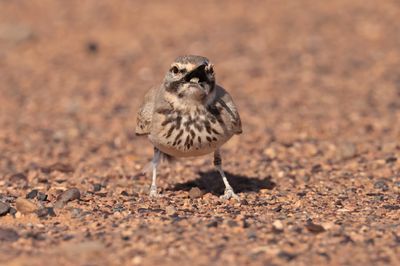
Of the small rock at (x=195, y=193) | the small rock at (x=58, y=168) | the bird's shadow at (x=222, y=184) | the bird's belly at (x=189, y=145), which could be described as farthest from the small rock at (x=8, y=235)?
the small rock at (x=58, y=168)

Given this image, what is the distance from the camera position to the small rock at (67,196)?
768 cm

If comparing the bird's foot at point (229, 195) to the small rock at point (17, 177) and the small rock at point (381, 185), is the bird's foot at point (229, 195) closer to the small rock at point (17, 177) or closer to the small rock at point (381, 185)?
the small rock at point (381, 185)

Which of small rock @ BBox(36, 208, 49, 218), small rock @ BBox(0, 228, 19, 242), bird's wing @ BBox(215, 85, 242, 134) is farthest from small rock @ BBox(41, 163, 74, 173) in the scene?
small rock @ BBox(0, 228, 19, 242)

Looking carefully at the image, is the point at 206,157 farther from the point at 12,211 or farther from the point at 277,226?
the point at 277,226

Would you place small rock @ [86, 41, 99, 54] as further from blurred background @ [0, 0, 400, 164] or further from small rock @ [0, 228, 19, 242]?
small rock @ [0, 228, 19, 242]

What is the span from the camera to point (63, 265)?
569 cm

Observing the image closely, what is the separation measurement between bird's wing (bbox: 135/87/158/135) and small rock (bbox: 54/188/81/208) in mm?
981

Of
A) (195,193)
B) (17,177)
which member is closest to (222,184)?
(195,193)

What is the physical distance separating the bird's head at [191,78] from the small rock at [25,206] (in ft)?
5.85

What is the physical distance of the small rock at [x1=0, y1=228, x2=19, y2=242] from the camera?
20.7 ft

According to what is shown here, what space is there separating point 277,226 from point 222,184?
2.66 m

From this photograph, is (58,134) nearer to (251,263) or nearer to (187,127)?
(187,127)

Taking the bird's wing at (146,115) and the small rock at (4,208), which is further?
the bird's wing at (146,115)

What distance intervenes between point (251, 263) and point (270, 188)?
329cm
